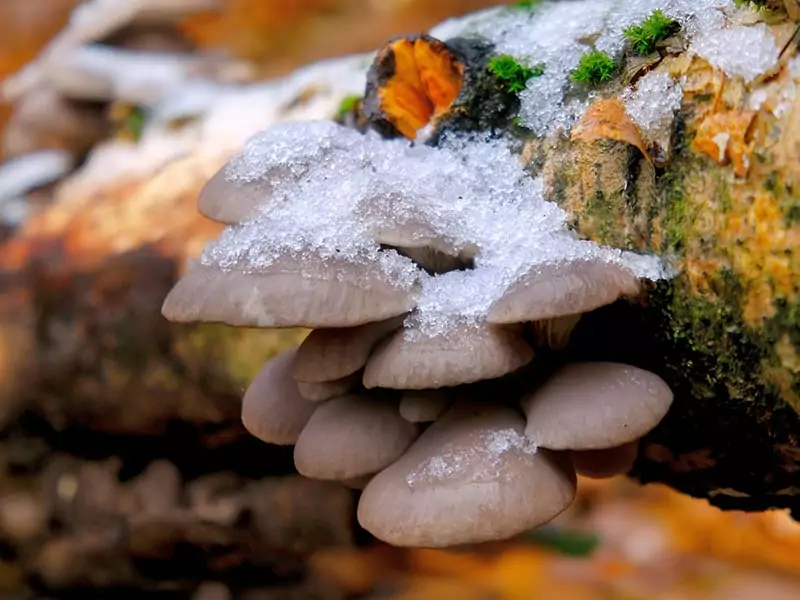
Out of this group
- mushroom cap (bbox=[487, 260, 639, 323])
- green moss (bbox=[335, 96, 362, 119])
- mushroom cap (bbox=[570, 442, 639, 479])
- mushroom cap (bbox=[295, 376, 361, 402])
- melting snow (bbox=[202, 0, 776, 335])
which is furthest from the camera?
green moss (bbox=[335, 96, 362, 119])

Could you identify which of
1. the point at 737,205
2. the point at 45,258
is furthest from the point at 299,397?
the point at 45,258

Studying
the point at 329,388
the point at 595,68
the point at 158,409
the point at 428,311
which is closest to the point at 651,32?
the point at 595,68

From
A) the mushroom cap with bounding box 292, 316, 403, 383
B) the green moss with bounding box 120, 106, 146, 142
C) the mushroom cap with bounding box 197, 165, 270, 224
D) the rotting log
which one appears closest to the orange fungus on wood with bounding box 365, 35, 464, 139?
the rotting log

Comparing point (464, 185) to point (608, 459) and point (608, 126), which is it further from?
point (608, 459)

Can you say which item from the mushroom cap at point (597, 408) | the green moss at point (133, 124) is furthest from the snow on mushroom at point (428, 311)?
the green moss at point (133, 124)

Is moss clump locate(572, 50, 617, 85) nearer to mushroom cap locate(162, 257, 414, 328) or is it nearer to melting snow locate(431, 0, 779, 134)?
melting snow locate(431, 0, 779, 134)

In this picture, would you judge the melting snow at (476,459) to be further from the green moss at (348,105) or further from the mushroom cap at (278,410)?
the green moss at (348,105)
